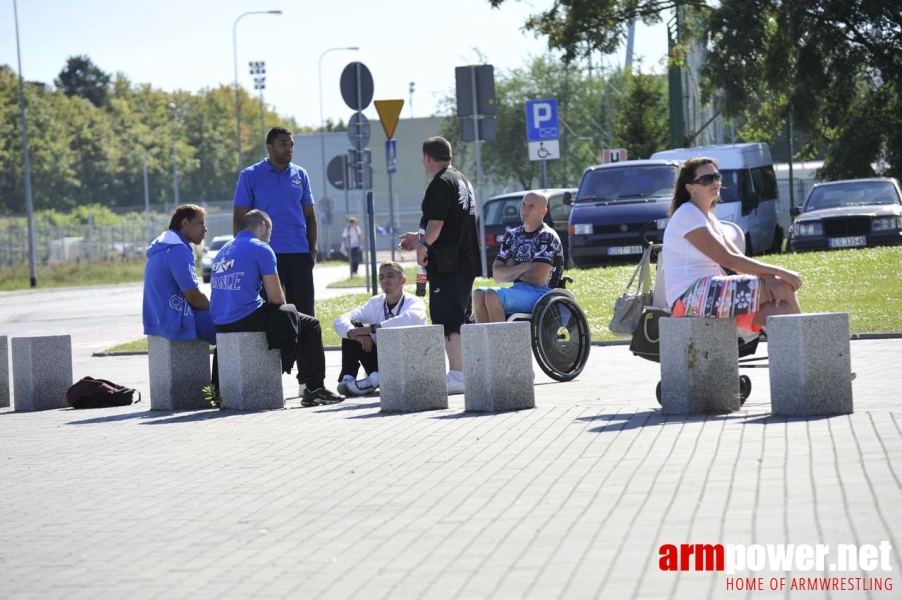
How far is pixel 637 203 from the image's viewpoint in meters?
26.8

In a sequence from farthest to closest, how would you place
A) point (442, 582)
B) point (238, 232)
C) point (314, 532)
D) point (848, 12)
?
point (848, 12) < point (238, 232) < point (314, 532) < point (442, 582)

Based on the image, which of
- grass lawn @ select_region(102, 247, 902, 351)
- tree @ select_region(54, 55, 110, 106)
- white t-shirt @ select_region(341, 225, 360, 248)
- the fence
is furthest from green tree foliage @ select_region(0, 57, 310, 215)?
grass lawn @ select_region(102, 247, 902, 351)

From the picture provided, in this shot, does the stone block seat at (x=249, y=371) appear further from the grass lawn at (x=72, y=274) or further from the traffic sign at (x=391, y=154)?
the grass lawn at (x=72, y=274)

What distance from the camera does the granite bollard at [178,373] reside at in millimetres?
11844

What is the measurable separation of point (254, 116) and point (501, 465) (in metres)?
146

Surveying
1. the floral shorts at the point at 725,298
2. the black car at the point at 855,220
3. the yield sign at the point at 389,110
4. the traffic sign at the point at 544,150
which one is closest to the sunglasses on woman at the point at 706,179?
the floral shorts at the point at 725,298

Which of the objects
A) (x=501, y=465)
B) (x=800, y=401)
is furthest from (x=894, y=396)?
(x=501, y=465)

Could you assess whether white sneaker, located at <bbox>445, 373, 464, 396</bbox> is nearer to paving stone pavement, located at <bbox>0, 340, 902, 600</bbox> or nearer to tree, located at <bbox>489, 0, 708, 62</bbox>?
paving stone pavement, located at <bbox>0, 340, 902, 600</bbox>

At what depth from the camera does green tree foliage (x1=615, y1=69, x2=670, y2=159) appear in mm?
46969

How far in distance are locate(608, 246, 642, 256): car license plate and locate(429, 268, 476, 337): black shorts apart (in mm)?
15094

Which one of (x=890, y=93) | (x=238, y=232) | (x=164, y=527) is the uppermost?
(x=890, y=93)

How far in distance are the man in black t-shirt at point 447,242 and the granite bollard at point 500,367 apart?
1133 mm

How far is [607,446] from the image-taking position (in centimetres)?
821

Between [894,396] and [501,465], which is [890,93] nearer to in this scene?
[894,396]
